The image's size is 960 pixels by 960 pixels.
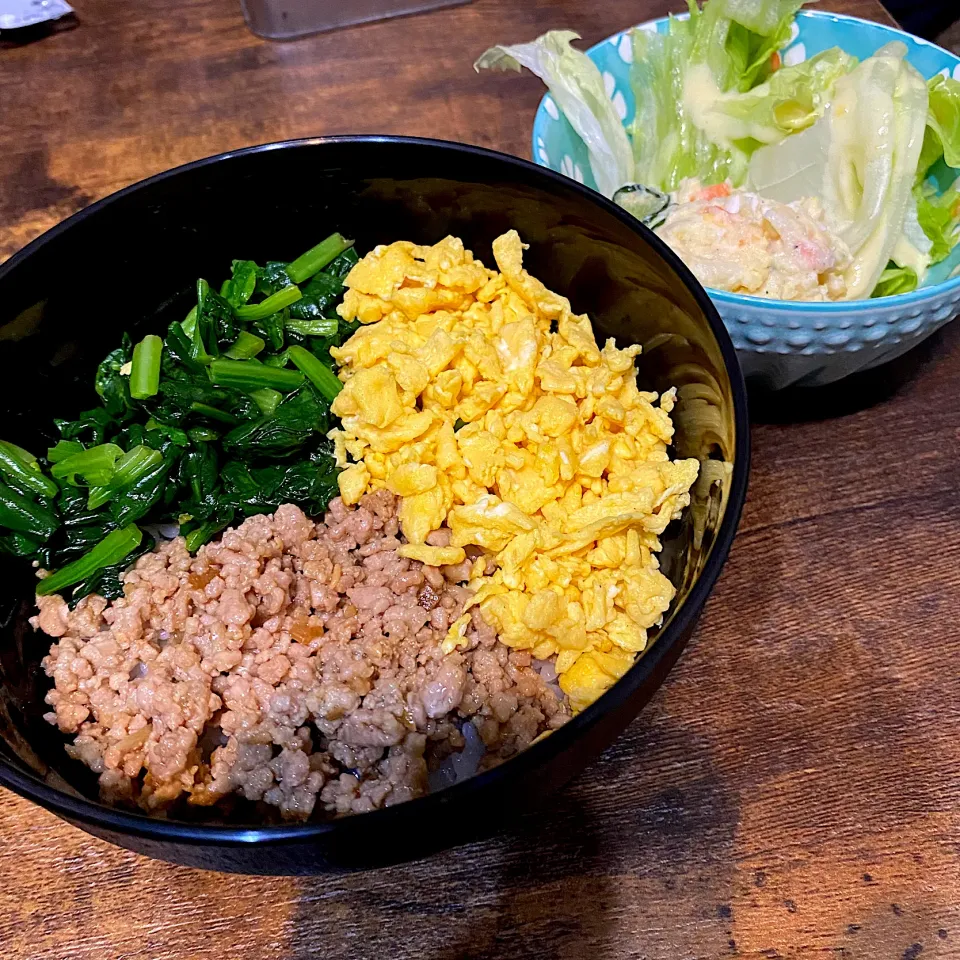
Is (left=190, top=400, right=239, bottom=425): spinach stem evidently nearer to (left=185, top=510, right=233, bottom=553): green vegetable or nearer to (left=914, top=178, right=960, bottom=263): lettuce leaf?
(left=185, top=510, right=233, bottom=553): green vegetable

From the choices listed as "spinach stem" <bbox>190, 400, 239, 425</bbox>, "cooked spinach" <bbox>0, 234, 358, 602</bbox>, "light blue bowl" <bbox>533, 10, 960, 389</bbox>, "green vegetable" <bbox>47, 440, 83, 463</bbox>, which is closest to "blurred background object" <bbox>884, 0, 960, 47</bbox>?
"light blue bowl" <bbox>533, 10, 960, 389</bbox>

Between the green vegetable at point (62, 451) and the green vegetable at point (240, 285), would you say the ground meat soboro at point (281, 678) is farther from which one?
the green vegetable at point (240, 285)

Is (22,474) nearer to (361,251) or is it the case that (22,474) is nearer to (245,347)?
(245,347)

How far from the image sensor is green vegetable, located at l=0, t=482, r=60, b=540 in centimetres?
134

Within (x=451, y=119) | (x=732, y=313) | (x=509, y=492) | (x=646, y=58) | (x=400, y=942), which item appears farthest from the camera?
(x=451, y=119)

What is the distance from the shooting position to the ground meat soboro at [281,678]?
3.76 ft

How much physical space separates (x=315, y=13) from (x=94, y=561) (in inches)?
74.2

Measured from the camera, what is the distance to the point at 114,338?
5.04ft

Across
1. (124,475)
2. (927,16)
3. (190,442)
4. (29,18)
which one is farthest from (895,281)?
(29,18)

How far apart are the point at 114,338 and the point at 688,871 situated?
135 cm

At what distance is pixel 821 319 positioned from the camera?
1.43 meters

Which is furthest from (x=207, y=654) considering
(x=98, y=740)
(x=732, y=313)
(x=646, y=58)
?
(x=646, y=58)

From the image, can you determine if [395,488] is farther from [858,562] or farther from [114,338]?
[858,562]

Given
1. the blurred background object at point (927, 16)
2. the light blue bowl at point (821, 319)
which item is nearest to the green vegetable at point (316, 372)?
the light blue bowl at point (821, 319)
